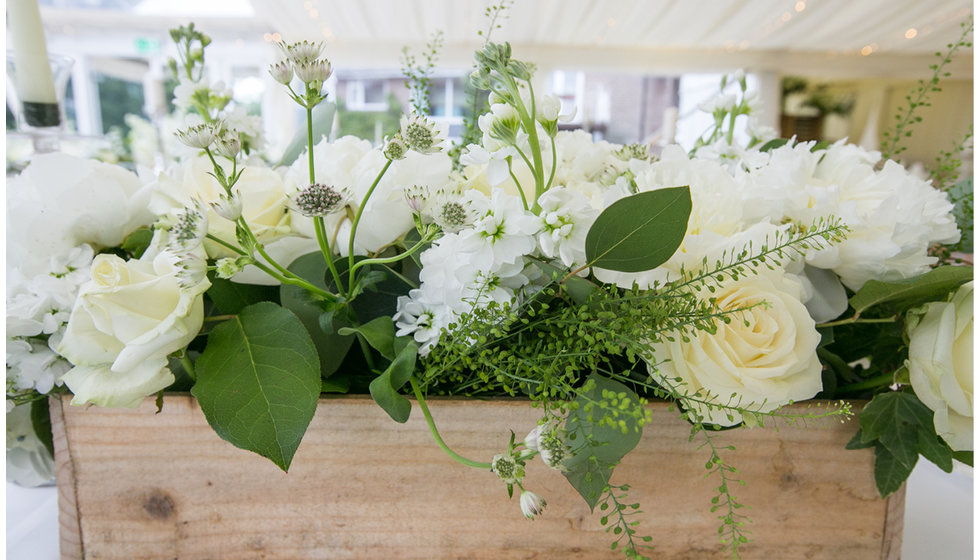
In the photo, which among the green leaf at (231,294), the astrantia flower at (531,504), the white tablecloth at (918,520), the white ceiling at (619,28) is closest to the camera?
the astrantia flower at (531,504)

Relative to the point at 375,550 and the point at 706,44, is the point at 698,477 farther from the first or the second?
the point at 706,44

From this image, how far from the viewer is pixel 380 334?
1.11 feet

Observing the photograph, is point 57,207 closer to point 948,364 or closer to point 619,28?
point 948,364

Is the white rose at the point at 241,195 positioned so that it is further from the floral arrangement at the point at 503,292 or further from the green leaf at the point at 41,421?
the green leaf at the point at 41,421

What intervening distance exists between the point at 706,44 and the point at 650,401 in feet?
20.7

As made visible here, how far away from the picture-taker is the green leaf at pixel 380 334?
0.33m

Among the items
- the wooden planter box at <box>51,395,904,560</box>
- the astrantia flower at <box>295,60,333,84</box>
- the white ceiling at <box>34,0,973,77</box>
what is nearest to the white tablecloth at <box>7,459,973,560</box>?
the wooden planter box at <box>51,395,904,560</box>

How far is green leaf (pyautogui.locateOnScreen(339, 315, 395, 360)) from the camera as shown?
33cm

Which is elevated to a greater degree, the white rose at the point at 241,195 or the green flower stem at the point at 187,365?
the white rose at the point at 241,195

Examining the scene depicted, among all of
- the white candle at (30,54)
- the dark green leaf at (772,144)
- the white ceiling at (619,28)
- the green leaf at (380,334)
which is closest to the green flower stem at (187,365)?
the green leaf at (380,334)

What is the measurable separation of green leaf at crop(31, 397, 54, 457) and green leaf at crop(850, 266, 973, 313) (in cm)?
59

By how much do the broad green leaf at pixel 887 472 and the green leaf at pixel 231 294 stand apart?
44 centimetres

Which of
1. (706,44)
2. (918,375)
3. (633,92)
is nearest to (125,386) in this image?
(918,375)

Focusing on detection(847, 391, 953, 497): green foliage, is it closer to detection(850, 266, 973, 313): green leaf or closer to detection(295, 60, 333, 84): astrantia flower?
detection(850, 266, 973, 313): green leaf
